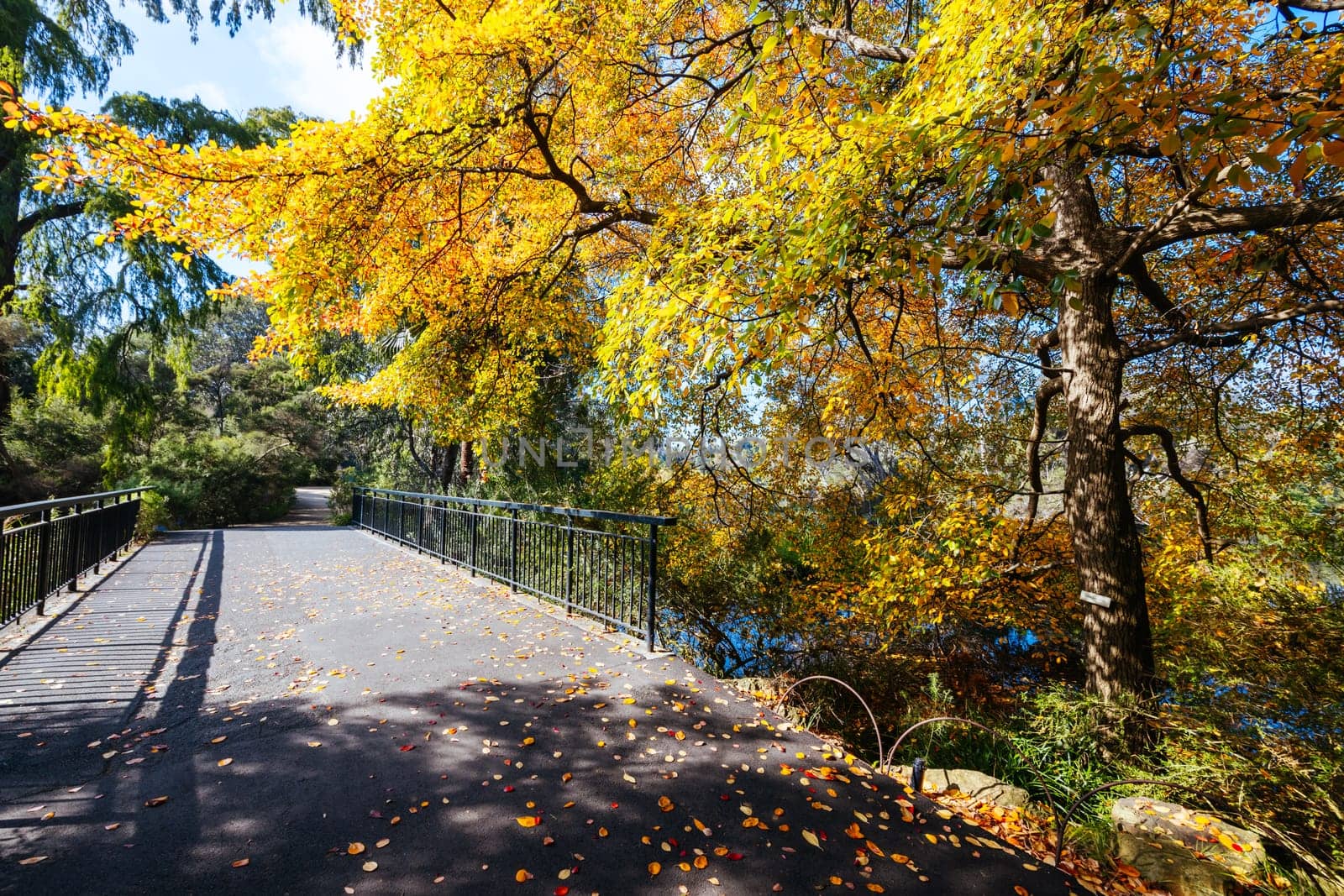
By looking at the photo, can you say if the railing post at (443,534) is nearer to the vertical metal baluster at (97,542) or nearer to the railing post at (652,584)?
the vertical metal baluster at (97,542)

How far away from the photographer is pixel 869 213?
3525 mm

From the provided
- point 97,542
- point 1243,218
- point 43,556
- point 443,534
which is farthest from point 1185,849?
point 97,542

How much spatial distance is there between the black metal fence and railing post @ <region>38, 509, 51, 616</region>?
3.83 meters

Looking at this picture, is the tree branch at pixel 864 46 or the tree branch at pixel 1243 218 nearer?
the tree branch at pixel 1243 218

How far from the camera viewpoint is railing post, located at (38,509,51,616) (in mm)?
5336

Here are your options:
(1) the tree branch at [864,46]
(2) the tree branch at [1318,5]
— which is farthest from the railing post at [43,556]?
(2) the tree branch at [1318,5]

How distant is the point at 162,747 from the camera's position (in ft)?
10.1

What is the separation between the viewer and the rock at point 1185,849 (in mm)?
2408

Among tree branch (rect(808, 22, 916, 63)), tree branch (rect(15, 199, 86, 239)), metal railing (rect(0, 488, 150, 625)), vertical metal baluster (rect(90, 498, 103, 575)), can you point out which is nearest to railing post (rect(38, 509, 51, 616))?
metal railing (rect(0, 488, 150, 625))

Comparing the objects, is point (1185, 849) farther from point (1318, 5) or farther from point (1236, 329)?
point (1318, 5)

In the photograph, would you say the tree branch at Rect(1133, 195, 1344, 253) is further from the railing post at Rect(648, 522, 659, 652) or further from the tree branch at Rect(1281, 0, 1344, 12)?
the railing post at Rect(648, 522, 659, 652)

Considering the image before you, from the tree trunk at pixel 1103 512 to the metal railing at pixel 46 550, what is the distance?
8.18 meters

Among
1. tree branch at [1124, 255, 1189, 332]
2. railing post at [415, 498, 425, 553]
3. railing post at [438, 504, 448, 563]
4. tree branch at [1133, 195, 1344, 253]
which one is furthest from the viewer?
railing post at [415, 498, 425, 553]

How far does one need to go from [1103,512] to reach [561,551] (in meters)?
5.26
